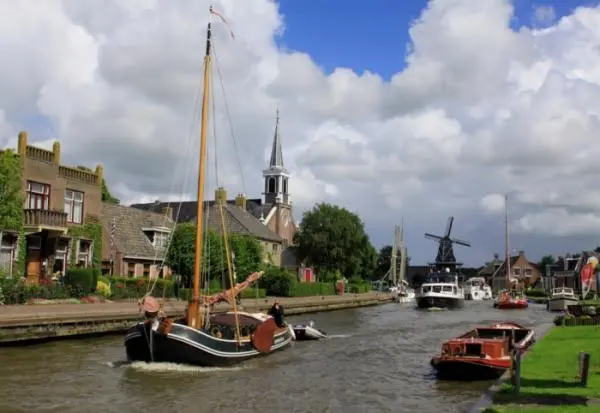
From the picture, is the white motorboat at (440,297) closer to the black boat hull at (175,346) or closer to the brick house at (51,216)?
the brick house at (51,216)

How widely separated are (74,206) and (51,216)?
5738 mm

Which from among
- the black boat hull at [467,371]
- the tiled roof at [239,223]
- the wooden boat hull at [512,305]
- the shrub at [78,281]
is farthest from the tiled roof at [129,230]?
the wooden boat hull at [512,305]

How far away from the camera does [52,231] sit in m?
48.9

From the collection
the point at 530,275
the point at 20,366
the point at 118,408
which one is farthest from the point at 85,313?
the point at 530,275

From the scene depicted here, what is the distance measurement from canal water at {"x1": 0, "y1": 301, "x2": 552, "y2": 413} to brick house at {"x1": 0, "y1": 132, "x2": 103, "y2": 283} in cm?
1649

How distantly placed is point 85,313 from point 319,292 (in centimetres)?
5407

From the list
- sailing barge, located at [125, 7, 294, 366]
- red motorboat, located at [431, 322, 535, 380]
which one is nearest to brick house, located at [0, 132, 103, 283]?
sailing barge, located at [125, 7, 294, 366]

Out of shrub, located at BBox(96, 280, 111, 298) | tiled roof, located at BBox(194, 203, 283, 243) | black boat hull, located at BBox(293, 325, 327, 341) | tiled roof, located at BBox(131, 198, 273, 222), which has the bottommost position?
black boat hull, located at BBox(293, 325, 327, 341)

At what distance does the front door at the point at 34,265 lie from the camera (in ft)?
157

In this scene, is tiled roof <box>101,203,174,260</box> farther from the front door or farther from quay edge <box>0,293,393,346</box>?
quay edge <box>0,293,393,346</box>

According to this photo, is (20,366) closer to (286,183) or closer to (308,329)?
(308,329)

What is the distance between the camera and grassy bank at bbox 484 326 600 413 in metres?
14.6

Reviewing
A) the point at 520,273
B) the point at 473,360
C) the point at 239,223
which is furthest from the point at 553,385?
the point at 520,273

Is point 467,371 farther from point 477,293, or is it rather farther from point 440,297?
point 477,293
